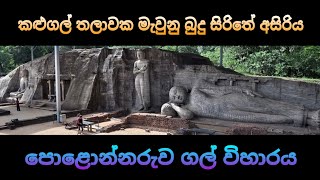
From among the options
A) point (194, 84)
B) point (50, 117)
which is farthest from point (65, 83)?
point (194, 84)

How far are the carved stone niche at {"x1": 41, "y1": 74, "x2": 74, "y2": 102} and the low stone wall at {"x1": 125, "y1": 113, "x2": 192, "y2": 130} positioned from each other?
574cm

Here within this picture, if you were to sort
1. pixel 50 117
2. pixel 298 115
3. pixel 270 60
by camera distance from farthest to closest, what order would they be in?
pixel 270 60 → pixel 50 117 → pixel 298 115

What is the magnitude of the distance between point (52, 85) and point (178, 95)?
29.1 ft

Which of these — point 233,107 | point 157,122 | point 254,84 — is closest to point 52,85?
point 157,122

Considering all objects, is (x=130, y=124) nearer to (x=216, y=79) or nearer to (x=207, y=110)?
(x=207, y=110)

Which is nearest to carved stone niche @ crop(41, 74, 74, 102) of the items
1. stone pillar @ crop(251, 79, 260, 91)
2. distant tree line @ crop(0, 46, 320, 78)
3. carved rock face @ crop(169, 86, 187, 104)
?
carved rock face @ crop(169, 86, 187, 104)

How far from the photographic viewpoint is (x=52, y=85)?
17297 mm

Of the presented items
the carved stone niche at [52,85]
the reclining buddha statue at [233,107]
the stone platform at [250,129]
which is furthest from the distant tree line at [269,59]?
the carved stone niche at [52,85]

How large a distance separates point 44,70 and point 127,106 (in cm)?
688

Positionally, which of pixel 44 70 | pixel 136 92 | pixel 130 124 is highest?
pixel 44 70

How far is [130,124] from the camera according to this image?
1220 cm

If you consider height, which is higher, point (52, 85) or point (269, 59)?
point (269, 59)

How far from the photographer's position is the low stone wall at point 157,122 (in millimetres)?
10992

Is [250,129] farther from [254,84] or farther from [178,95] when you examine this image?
[178,95]
